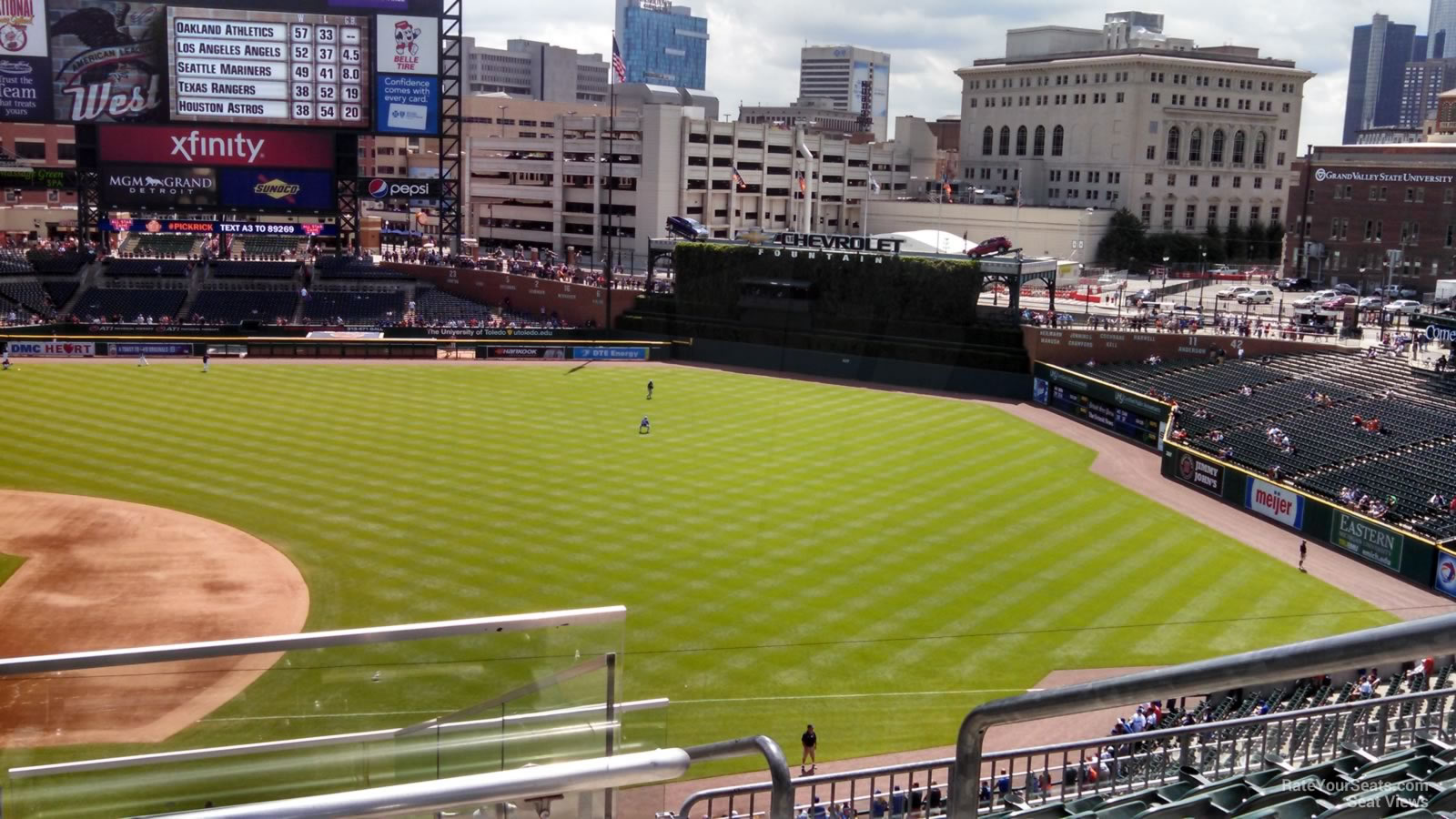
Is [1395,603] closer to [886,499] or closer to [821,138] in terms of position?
[886,499]

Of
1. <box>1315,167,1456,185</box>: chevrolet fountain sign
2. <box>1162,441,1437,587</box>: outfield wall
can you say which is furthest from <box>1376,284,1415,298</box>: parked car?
<box>1162,441,1437,587</box>: outfield wall

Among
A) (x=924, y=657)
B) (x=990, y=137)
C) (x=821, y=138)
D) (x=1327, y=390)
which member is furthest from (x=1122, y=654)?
(x=990, y=137)

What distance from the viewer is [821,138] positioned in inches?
3807

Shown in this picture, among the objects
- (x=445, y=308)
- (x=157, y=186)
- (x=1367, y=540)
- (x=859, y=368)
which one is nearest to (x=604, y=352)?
(x=445, y=308)

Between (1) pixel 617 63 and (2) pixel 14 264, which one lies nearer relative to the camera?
(1) pixel 617 63

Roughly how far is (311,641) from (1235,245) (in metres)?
101

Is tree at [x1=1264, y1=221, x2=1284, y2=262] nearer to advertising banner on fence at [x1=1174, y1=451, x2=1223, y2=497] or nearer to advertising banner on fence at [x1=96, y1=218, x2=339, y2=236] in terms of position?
advertising banner on fence at [x1=1174, y1=451, x2=1223, y2=497]

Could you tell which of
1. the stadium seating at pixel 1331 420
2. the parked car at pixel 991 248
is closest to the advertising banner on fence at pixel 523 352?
the parked car at pixel 991 248

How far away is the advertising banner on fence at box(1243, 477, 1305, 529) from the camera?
3312cm

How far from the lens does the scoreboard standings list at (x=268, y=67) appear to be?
59.3m

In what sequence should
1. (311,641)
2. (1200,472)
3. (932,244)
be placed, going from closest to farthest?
(311,641), (1200,472), (932,244)

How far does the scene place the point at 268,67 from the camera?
6028 centimetres

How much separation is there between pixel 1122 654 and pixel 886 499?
38.6 ft

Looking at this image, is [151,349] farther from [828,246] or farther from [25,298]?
[828,246]
